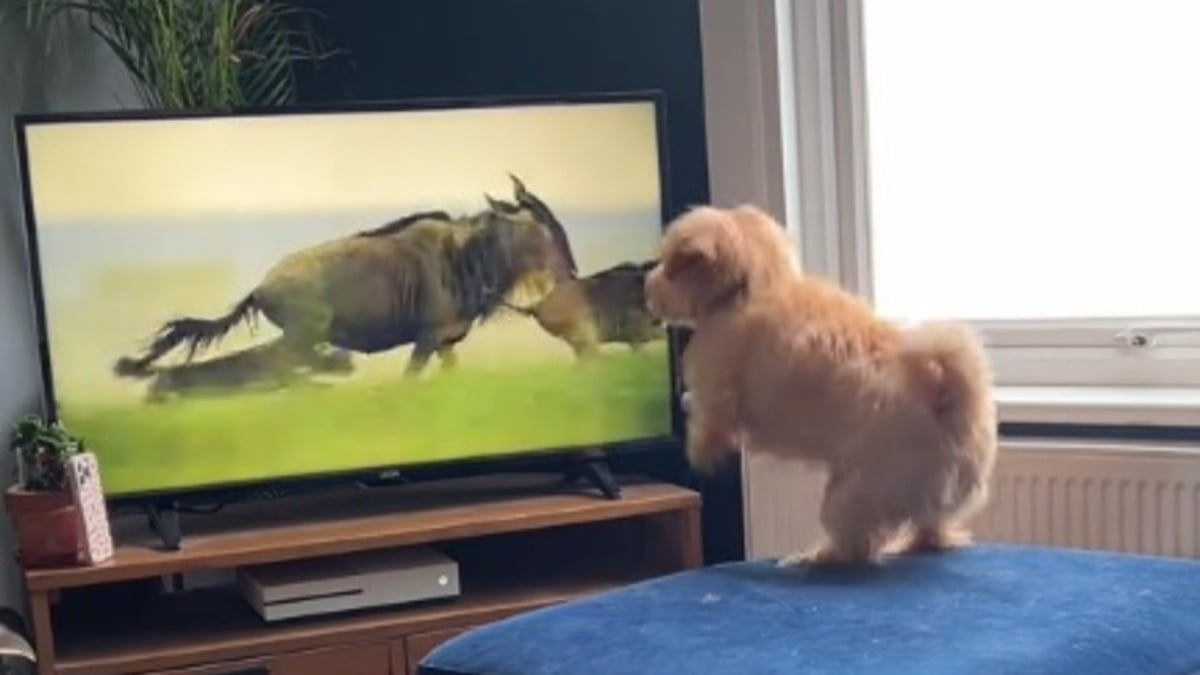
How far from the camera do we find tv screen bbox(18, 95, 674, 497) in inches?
81.5

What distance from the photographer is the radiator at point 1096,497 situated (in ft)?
6.58

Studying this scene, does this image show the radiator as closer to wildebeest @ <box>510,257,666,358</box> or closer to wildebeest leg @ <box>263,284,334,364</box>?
wildebeest @ <box>510,257,666,358</box>

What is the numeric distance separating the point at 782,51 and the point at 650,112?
25cm

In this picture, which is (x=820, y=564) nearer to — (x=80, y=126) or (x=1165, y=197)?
(x=1165, y=197)

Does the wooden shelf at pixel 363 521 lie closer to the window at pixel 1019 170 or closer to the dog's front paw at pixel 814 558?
the dog's front paw at pixel 814 558

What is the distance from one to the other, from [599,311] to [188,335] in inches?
23.2

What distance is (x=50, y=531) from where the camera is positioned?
6.44 feet

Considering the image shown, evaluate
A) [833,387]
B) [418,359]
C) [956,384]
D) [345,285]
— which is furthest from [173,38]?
[956,384]

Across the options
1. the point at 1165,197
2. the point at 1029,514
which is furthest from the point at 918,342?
the point at 1165,197

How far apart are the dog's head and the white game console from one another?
23.5 inches

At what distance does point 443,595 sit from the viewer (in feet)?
7.05

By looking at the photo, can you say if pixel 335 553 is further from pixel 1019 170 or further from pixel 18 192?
pixel 1019 170

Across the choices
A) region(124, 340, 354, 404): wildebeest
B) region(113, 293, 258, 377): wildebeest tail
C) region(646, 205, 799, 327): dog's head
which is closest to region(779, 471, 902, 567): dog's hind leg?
region(646, 205, 799, 327): dog's head

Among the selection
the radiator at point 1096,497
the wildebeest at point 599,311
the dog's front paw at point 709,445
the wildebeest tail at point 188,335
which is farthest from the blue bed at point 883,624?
the wildebeest tail at point 188,335
